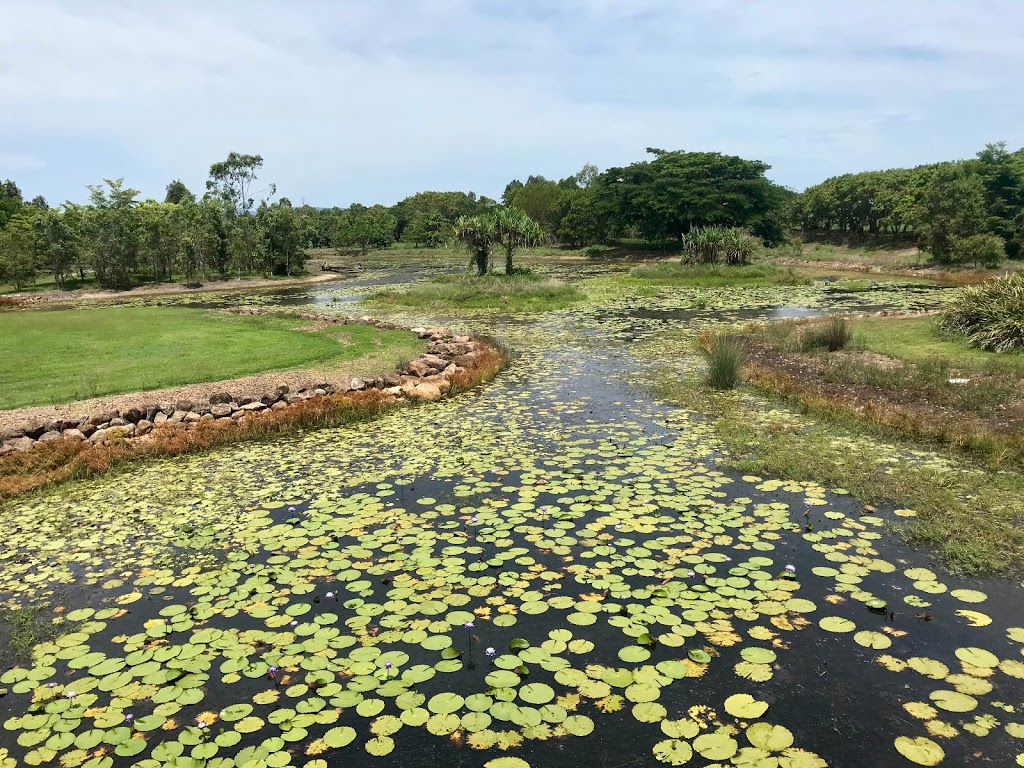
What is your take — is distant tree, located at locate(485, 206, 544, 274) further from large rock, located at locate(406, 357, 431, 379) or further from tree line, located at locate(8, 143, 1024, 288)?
large rock, located at locate(406, 357, 431, 379)

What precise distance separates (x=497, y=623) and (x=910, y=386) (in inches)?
365

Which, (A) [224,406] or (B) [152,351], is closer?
(A) [224,406]

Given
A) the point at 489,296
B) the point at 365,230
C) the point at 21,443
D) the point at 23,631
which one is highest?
the point at 365,230

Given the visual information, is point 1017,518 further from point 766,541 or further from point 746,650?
point 746,650

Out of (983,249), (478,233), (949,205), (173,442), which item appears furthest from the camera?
(949,205)

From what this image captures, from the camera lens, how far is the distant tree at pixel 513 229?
3279 centimetres

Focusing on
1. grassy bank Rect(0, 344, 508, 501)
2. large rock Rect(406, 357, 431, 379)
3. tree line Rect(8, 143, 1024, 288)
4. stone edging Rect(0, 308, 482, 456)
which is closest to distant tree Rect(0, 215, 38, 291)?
tree line Rect(8, 143, 1024, 288)

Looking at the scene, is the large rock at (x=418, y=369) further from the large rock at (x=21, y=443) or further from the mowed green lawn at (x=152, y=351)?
the large rock at (x=21, y=443)

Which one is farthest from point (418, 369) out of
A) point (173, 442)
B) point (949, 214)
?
point (949, 214)

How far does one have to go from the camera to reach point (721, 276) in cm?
3622

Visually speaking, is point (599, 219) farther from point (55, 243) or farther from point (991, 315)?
point (991, 315)

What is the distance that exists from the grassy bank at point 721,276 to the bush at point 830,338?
19.9 m

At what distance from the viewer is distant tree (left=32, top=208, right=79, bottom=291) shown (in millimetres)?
41062

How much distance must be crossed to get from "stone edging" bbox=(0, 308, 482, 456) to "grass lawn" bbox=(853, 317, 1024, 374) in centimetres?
912
